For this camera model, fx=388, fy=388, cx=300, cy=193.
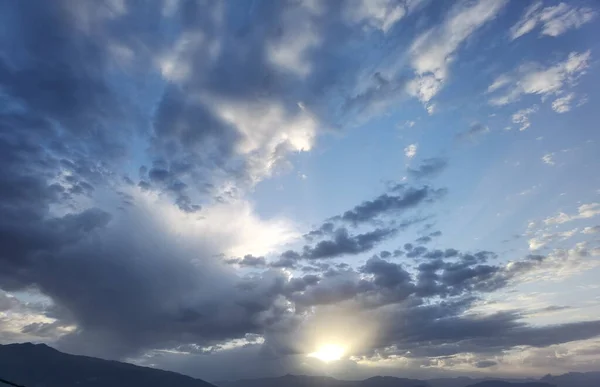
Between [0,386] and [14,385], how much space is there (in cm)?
696

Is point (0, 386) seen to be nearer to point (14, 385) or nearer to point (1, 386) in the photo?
point (1, 386)

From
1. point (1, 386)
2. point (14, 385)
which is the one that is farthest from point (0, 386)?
point (14, 385)

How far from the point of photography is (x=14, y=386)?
70.5 feet

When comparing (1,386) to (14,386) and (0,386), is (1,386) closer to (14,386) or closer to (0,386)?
(0,386)

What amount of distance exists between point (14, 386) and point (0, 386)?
711 cm

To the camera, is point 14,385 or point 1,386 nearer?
point 14,385

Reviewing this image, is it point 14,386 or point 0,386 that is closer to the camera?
point 14,386

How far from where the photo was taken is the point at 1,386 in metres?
26.1

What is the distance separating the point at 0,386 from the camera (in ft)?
86.5

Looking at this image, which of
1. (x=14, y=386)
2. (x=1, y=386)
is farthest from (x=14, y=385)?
(x=1, y=386)

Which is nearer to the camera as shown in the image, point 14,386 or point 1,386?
point 14,386

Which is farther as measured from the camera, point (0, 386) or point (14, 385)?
point (0, 386)

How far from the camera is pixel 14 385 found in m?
21.6

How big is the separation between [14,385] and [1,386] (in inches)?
258
